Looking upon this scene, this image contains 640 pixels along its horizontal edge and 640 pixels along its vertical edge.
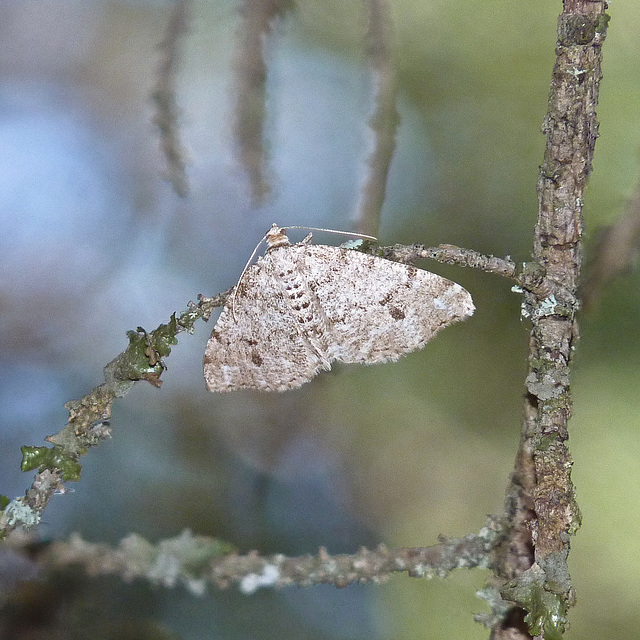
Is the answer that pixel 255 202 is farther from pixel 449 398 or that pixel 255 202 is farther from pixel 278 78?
pixel 449 398

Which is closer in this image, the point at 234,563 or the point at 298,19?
the point at 234,563

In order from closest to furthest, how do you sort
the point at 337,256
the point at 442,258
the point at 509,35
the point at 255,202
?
the point at 442,258 < the point at 337,256 < the point at 509,35 < the point at 255,202

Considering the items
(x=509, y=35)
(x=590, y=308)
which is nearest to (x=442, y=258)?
(x=590, y=308)

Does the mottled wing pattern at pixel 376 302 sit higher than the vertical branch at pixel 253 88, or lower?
lower

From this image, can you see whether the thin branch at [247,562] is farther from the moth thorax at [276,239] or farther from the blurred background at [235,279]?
the moth thorax at [276,239]

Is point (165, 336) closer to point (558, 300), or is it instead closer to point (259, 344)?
point (259, 344)

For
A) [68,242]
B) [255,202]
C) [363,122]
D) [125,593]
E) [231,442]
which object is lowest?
[125,593]

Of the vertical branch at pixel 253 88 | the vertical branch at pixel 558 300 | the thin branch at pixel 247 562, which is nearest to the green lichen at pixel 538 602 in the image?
the vertical branch at pixel 558 300
